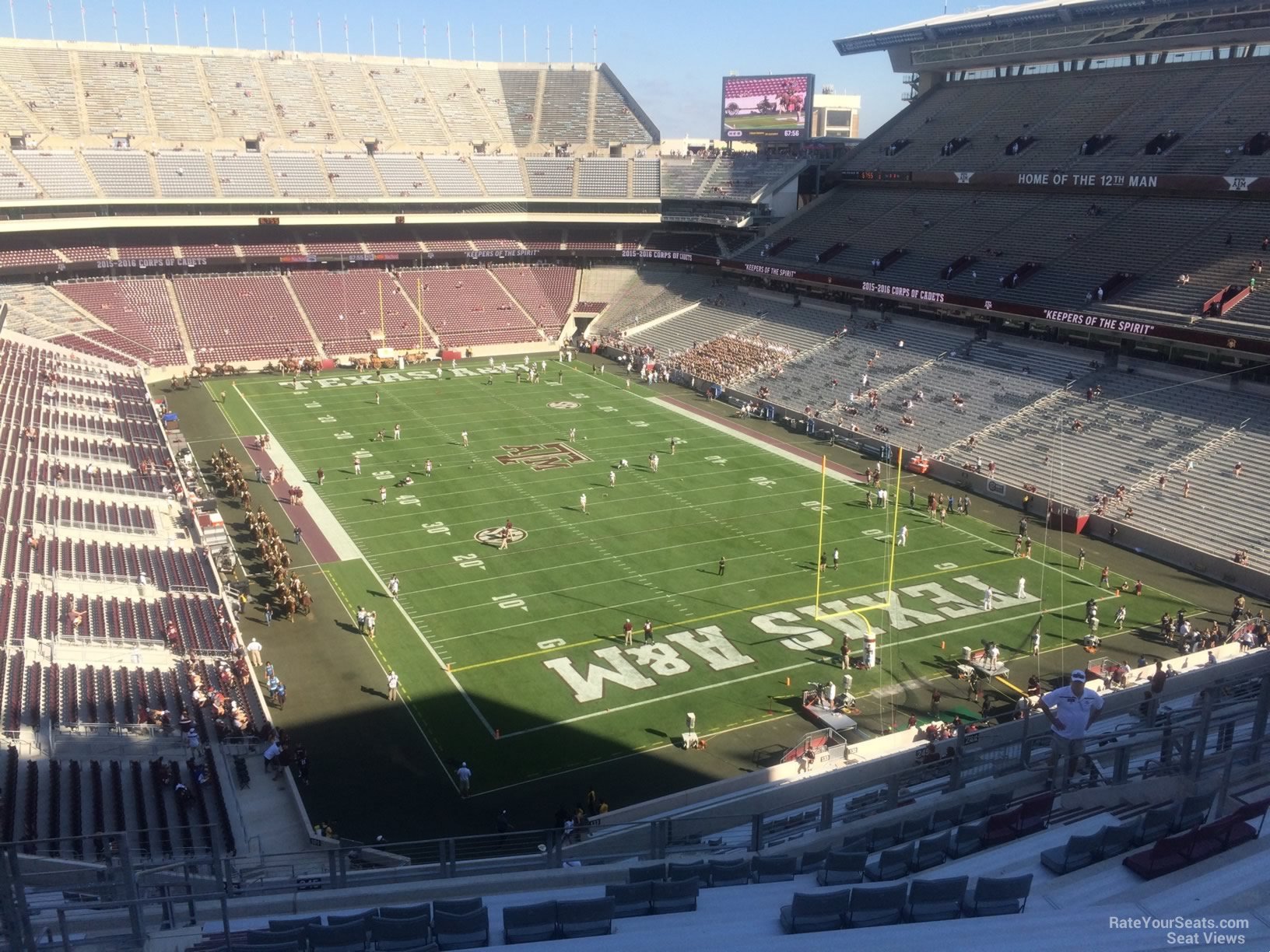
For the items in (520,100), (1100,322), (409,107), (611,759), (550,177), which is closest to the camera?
(611,759)

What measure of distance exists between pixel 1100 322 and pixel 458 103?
5020cm

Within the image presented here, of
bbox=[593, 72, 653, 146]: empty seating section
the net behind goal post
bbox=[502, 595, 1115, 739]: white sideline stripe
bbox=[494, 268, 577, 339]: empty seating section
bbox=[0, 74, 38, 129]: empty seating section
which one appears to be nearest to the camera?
bbox=[502, 595, 1115, 739]: white sideline stripe

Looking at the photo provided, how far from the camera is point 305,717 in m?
19.4

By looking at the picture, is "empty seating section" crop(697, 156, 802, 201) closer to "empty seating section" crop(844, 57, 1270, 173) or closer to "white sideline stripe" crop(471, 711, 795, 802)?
"empty seating section" crop(844, 57, 1270, 173)

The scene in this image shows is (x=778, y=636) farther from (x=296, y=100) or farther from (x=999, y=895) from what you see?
(x=296, y=100)

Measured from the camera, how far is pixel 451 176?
2532 inches

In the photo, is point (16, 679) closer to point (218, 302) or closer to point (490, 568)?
point (490, 568)

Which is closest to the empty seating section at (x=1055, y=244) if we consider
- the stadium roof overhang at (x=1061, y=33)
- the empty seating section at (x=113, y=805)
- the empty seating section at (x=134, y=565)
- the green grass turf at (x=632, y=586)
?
the stadium roof overhang at (x=1061, y=33)

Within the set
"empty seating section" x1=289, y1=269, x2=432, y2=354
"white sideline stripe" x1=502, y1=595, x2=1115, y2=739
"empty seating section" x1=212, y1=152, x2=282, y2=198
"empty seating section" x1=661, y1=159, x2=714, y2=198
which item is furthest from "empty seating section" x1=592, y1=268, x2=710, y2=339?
"white sideline stripe" x1=502, y1=595, x2=1115, y2=739

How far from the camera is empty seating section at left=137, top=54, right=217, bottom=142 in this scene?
59.7 meters

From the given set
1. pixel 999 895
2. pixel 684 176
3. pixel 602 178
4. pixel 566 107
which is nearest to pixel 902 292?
pixel 684 176

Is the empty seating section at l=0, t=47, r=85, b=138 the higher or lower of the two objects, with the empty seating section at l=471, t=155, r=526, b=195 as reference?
higher

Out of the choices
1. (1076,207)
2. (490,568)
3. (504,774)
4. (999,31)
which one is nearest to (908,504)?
(490,568)

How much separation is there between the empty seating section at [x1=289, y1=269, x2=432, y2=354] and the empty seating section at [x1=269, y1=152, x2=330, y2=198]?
15.1 ft
